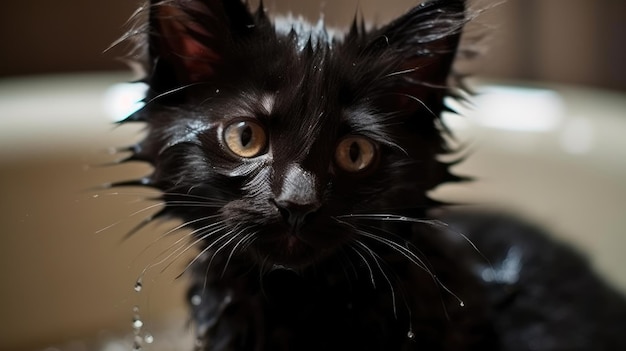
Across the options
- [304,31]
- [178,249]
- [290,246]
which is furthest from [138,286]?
[304,31]

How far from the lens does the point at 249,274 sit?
1023 mm

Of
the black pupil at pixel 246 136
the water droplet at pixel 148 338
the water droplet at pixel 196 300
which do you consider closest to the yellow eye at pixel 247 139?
the black pupil at pixel 246 136

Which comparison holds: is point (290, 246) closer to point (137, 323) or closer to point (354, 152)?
point (354, 152)

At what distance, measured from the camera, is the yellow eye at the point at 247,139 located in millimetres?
881

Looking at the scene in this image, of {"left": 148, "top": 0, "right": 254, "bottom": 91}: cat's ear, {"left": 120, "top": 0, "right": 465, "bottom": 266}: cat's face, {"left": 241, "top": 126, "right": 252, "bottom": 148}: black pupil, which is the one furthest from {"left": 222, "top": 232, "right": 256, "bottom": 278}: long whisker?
{"left": 148, "top": 0, "right": 254, "bottom": 91}: cat's ear

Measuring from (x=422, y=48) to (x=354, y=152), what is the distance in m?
0.19

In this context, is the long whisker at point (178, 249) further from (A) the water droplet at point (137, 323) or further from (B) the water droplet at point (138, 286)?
(A) the water droplet at point (137, 323)

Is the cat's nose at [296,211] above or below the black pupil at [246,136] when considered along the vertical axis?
below

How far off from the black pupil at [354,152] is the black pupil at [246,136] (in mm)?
131

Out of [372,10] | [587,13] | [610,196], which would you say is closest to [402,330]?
[372,10]

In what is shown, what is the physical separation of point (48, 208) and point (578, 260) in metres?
1.10

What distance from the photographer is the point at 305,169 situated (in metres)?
0.85

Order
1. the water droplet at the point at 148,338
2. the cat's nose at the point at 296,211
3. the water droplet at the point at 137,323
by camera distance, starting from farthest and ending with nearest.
Answer: the water droplet at the point at 148,338 < the water droplet at the point at 137,323 < the cat's nose at the point at 296,211

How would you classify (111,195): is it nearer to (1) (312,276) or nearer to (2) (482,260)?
(1) (312,276)
